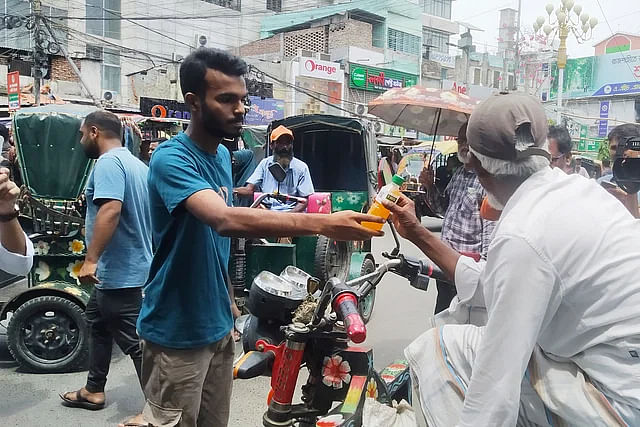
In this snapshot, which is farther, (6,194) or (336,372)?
(336,372)

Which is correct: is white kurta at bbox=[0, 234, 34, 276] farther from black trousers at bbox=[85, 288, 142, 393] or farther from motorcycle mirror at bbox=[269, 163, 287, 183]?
motorcycle mirror at bbox=[269, 163, 287, 183]

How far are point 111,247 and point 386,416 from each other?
84.3 inches

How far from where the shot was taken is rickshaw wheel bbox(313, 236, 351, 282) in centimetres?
521

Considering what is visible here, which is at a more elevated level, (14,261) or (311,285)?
(14,261)

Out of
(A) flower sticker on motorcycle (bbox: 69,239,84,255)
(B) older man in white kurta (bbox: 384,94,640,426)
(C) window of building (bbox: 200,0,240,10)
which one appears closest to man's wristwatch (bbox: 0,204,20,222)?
(B) older man in white kurta (bbox: 384,94,640,426)

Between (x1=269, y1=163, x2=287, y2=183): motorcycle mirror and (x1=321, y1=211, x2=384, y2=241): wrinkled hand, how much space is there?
3.79 meters

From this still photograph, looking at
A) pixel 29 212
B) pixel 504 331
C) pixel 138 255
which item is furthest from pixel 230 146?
pixel 504 331

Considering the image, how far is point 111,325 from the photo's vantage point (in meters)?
3.31

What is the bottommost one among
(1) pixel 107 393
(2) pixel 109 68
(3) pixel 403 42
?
(1) pixel 107 393

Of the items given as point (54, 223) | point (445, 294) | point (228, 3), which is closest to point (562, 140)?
point (445, 294)

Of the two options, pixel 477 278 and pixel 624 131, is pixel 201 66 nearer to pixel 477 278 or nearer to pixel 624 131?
pixel 477 278

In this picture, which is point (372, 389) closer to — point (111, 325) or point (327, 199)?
point (111, 325)

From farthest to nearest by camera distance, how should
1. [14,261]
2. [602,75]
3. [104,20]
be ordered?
[602,75] < [104,20] < [14,261]

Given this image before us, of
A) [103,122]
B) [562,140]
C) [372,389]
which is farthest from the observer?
[562,140]
